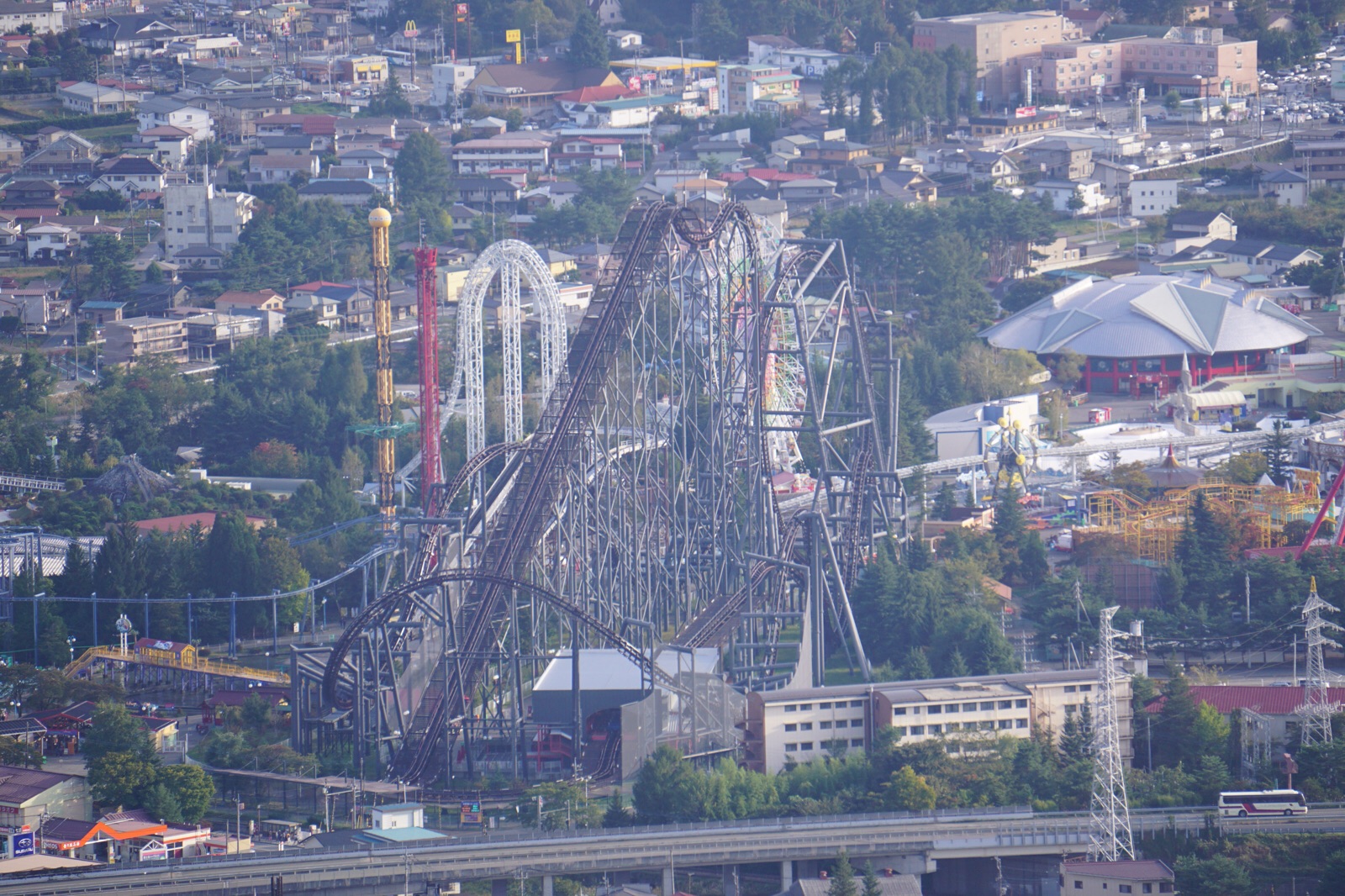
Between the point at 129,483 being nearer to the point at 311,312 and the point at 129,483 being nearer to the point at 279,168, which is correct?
the point at 311,312

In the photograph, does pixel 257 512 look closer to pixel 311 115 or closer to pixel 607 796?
pixel 607 796

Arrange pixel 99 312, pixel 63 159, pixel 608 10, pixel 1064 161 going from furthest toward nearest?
pixel 608 10 < pixel 1064 161 < pixel 63 159 < pixel 99 312

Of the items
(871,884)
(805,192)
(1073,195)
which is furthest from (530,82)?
(871,884)

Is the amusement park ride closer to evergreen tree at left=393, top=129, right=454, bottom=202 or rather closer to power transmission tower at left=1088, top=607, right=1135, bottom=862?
power transmission tower at left=1088, top=607, right=1135, bottom=862

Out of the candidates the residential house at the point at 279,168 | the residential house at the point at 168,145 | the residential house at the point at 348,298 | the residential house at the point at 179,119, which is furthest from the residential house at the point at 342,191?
the residential house at the point at 348,298

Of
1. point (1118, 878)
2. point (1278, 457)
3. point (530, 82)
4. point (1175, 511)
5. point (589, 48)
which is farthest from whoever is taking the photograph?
point (589, 48)

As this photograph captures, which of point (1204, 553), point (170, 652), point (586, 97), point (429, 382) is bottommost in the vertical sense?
point (170, 652)

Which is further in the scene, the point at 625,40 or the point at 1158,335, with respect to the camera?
the point at 625,40
